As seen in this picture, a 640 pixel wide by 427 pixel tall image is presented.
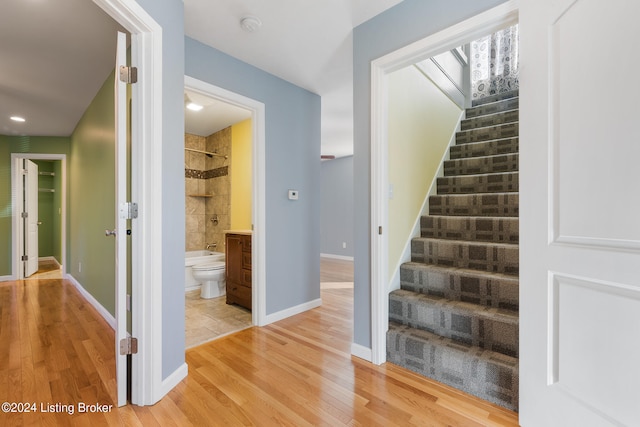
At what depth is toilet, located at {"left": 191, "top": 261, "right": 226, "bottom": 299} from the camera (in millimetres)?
3559

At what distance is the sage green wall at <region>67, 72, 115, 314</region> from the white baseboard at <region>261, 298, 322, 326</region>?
1506 mm

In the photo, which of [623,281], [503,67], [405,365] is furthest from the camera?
[503,67]

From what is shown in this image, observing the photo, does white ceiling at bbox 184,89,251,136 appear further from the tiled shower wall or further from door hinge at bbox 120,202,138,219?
door hinge at bbox 120,202,138,219

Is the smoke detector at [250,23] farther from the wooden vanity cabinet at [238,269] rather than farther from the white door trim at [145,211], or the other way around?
the wooden vanity cabinet at [238,269]

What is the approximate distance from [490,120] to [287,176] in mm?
2537

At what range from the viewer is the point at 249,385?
1.75m

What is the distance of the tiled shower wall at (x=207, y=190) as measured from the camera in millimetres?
4617

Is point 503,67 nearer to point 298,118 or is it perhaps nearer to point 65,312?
point 298,118

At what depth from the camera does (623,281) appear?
39.0 inches

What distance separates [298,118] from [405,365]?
2.51 meters

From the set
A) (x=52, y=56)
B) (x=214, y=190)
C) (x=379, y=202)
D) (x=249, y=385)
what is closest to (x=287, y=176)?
(x=379, y=202)

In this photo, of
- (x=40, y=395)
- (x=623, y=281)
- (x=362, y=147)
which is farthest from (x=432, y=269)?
(x=40, y=395)

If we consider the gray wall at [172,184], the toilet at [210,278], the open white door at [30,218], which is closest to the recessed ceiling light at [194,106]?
the gray wall at [172,184]

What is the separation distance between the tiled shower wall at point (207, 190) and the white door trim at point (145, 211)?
2.96 meters
